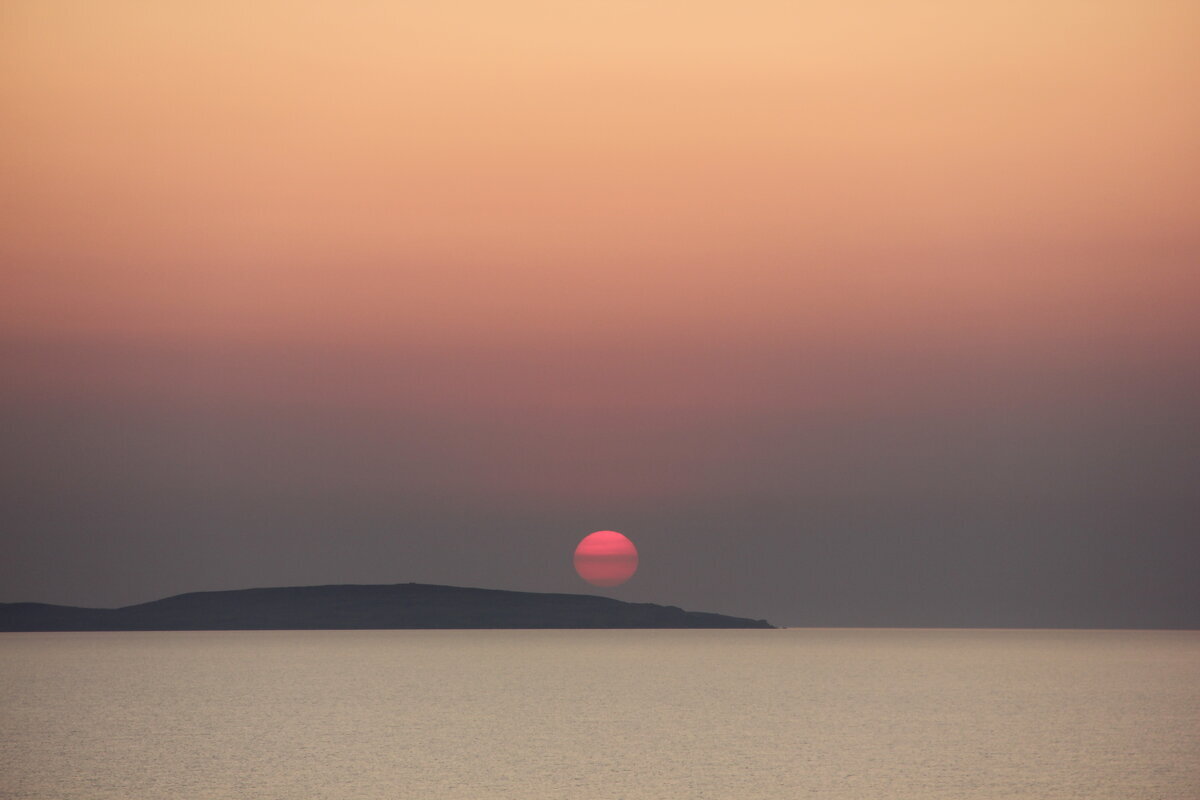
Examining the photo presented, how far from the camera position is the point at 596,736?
23984mm

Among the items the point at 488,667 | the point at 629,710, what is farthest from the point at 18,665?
the point at 629,710

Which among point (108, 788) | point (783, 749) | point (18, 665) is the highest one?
point (18, 665)

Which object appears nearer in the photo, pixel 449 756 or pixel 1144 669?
pixel 449 756

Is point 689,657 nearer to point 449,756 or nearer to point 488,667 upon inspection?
point 488,667

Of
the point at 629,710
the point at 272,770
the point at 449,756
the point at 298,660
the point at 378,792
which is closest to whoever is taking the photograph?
the point at 378,792

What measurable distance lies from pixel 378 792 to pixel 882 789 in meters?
6.42

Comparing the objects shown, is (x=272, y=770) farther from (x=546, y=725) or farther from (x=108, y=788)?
(x=546, y=725)

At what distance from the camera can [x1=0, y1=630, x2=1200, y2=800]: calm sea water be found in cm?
1817

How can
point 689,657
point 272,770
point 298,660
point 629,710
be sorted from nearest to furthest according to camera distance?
1. point 272,770
2. point 629,710
3. point 298,660
4. point 689,657

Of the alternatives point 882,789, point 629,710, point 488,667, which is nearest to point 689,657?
point 488,667

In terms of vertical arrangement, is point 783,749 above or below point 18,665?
below

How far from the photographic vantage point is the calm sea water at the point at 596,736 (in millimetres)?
18172

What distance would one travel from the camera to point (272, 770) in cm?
1953

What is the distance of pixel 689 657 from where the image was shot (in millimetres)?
63562
